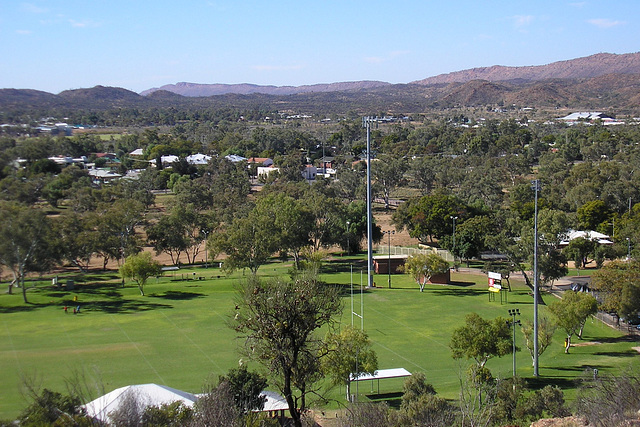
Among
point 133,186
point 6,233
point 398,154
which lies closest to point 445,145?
point 398,154

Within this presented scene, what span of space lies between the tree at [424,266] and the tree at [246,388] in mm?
24909

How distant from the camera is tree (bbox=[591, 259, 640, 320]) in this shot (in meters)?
32.9

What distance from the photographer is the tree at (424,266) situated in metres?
44.1

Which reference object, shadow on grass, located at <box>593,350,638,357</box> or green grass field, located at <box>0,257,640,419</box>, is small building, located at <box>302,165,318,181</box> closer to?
green grass field, located at <box>0,257,640,419</box>

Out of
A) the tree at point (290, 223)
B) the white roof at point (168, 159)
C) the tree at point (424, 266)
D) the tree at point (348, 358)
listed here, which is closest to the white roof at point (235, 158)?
the white roof at point (168, 159)

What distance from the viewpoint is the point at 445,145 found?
130125 mm

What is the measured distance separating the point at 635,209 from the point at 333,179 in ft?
163

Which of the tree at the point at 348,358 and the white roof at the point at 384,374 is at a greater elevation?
the tree at the point at 348,358

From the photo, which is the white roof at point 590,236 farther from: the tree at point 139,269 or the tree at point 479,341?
the tree at point 139,269

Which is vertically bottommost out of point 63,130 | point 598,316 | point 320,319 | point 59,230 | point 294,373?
point 598,316

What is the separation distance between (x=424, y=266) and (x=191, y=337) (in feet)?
59.1

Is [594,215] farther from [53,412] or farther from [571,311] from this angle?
[53,412]

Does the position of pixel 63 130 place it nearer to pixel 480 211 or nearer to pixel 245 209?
pixel 245 209

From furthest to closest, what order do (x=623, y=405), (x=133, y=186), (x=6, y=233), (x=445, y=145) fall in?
1. (x=445, y=145)
2. (x=133, y=186)
3. (x=6, y=233)
4. (x=623, y=405)
